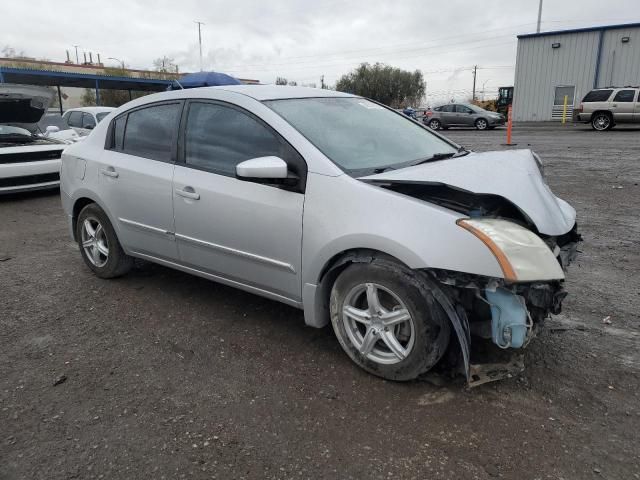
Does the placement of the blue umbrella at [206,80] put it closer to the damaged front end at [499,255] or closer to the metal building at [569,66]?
the damaged front end at [499,255]

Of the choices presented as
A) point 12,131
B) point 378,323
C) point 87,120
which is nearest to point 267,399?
point 378,323

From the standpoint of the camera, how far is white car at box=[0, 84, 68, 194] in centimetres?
827

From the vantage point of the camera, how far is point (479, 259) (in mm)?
2504

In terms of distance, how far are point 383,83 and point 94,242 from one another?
68.9 metres

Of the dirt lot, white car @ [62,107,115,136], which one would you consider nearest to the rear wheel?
white car @ [62,107,115,136]

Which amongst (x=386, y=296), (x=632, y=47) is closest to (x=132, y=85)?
(x=632, y=47)

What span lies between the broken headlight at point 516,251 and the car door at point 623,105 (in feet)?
71.2

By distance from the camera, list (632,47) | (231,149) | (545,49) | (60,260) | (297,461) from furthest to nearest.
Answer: (545,49) < (632,47) < (60,260) < (231,149) < (297,461)

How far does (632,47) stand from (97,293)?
105ft

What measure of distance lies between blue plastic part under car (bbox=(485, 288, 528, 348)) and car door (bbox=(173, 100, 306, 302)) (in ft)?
3.76

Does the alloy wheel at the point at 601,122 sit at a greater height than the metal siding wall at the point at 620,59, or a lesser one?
lesser

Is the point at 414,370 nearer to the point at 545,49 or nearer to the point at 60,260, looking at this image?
the point at 60,260

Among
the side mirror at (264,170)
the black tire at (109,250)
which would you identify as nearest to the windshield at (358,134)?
the side mirror at (264,170)

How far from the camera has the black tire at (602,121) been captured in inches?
837
